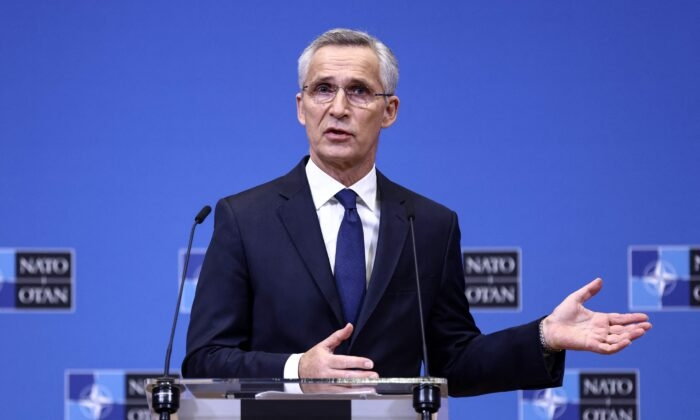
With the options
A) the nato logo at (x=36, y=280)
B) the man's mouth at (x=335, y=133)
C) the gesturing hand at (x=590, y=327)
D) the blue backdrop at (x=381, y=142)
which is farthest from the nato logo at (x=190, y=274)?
the gesturing hand at (x=590, y=327)

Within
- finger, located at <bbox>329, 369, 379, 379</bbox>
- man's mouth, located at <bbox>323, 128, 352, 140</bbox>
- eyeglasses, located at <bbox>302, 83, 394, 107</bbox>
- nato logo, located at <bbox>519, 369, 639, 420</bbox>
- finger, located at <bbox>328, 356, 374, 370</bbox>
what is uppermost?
eyeglasses, located at <bbox>302, 83, 394, 107</bbox>

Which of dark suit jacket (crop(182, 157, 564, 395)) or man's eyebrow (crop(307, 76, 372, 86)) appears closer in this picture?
dark suit jacket (crop(182, 157, 564, 395))

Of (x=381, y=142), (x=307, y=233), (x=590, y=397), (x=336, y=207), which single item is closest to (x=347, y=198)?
(x=336, y=207)

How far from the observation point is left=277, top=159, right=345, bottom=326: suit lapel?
2221mm

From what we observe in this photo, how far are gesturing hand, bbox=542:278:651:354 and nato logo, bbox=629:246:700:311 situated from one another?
1335 millimetres

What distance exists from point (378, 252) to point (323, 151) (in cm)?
25

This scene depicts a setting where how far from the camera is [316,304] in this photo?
7.27ft

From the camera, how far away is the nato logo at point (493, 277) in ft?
11.2

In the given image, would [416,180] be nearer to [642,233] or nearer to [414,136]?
[414,136]

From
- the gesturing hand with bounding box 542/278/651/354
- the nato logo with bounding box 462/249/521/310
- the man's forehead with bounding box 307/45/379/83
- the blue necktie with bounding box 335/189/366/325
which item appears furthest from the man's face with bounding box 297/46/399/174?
the nato logo with bounding box 462/249/521/310

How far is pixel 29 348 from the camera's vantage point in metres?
3.52

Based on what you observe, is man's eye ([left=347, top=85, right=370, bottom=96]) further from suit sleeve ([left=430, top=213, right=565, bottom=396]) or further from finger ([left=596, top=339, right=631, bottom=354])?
finger ([left=596, top=339, right=631, bottom=354])

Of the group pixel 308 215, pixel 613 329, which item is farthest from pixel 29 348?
pixel 613 329

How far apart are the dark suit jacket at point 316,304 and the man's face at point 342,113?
0.10 metres
